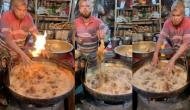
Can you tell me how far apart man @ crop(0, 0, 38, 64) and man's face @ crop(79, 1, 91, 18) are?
311 millimetres

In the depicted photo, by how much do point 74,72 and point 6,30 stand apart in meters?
0.48

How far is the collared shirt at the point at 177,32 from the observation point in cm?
215

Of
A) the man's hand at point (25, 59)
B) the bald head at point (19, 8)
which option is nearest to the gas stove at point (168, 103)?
the man's hand at point (25, 59)

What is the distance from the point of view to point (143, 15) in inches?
86.1

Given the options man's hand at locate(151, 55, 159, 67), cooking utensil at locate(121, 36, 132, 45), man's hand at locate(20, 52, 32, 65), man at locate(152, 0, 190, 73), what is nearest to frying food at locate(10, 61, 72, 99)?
man's hand at locate(20, 52, 32, 65)


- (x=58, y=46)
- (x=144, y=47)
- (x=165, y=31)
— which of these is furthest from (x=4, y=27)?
(x=165, y=31)

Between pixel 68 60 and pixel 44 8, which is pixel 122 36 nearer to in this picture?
pixel 68 60

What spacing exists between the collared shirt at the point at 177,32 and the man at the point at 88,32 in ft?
1.23

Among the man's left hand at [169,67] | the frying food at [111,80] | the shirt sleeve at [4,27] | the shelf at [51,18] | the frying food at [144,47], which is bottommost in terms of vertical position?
the frying food at [111,80]

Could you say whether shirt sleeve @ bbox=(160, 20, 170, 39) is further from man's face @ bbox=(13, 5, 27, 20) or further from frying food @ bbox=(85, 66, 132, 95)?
man's face @ bbox=(13, 5, 27, 20)

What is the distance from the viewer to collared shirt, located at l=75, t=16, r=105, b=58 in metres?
2.20

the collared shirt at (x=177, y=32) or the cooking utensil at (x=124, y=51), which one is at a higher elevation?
the collared shirt at (x=177, y=32)

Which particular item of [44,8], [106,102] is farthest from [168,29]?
[44,8]

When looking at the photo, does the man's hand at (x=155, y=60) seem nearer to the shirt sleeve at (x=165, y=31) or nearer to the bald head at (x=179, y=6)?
the shirt sleeve at (x=165, y=31)
